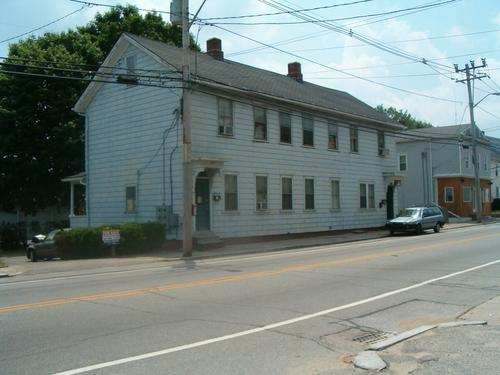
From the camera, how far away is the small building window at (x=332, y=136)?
30953 millimetres

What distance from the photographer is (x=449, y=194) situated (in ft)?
164

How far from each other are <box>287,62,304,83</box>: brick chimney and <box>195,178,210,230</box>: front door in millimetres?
13607

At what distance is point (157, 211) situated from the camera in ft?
78.8

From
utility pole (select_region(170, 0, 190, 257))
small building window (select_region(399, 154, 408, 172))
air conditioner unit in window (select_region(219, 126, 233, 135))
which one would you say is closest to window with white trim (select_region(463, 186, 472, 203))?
small building window (select_region(399, 154, 408, 172))

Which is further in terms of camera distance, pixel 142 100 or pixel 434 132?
pixel 434 132

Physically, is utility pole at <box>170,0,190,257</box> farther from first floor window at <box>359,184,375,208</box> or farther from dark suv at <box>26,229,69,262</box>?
first floor window at <box>359,184,375,208</box>

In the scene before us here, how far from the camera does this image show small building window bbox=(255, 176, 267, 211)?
26266mm

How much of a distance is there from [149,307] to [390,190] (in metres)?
29.3

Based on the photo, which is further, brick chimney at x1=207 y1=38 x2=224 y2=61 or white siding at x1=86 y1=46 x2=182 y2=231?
brick chimney at x1=207 y1=38 x2=224 y2=61

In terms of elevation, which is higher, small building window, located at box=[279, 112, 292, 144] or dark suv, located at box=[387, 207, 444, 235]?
small building window, located at box=[279, 112, 292, 144]

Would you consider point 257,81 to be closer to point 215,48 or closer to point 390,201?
point 215,48

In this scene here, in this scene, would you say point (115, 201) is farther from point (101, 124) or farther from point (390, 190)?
point (390, 190)

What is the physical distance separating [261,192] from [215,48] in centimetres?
898

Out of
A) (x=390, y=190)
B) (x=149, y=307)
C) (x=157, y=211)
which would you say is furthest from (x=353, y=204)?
(x=149, y=307)
